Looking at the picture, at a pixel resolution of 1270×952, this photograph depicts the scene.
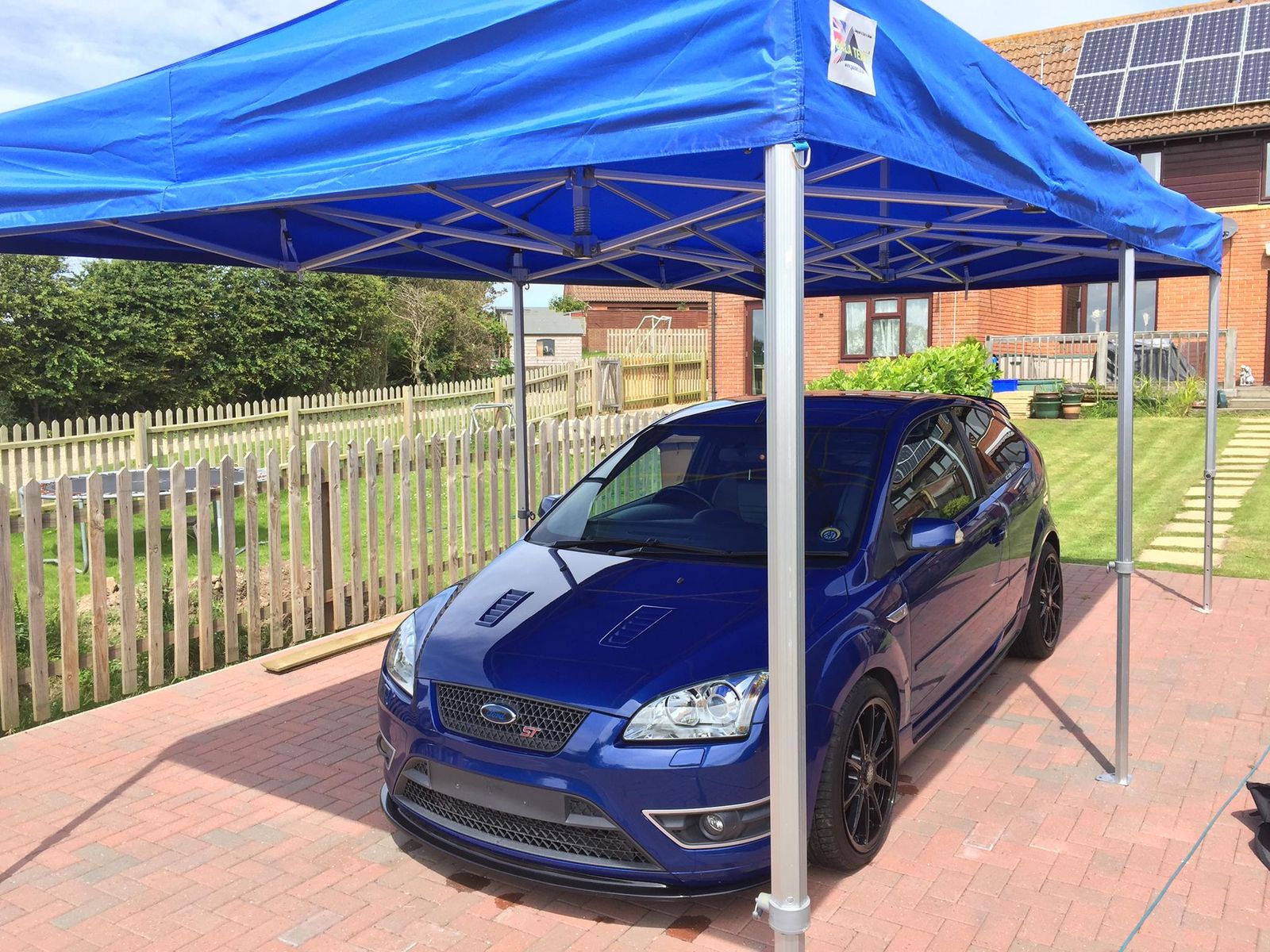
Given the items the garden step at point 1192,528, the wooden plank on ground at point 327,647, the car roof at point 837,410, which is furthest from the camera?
the garden step at point 1192,528

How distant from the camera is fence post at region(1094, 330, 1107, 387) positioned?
65.4 feet

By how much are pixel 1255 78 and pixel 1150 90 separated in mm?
2066

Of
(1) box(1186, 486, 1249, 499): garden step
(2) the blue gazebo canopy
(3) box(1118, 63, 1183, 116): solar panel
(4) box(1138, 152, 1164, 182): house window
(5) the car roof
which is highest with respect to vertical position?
(3) box(1118, 63, 1183, 116): solar panel

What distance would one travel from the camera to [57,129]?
138 inches

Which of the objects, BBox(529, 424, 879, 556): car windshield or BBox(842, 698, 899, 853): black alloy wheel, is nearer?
BBox(842, 698, 899, 853): black alloy wheel

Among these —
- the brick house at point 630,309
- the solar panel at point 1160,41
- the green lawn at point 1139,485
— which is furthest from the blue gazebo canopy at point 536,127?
the brick house at point 630,309

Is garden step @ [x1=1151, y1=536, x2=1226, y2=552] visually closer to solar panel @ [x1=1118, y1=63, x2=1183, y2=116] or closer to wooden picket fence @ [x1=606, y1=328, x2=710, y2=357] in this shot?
wooden picket fence @ [x1=606, y1=328, x2=710, y2=357]

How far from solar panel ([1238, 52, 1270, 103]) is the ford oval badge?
2516 centimetres

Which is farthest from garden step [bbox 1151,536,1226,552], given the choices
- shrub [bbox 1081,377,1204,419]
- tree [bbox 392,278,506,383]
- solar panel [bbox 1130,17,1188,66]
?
tree [bbox 392,278,506,383]

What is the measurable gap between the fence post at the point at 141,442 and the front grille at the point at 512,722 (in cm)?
971

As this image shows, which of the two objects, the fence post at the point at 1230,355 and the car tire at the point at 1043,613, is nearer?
the car tire at the point at 1043,613

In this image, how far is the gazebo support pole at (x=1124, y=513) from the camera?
454 cm

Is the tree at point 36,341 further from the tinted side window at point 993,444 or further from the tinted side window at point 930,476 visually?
the tinted side window at point 930,476

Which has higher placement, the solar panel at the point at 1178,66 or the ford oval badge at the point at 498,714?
the solar panel at the point at 1178,66
